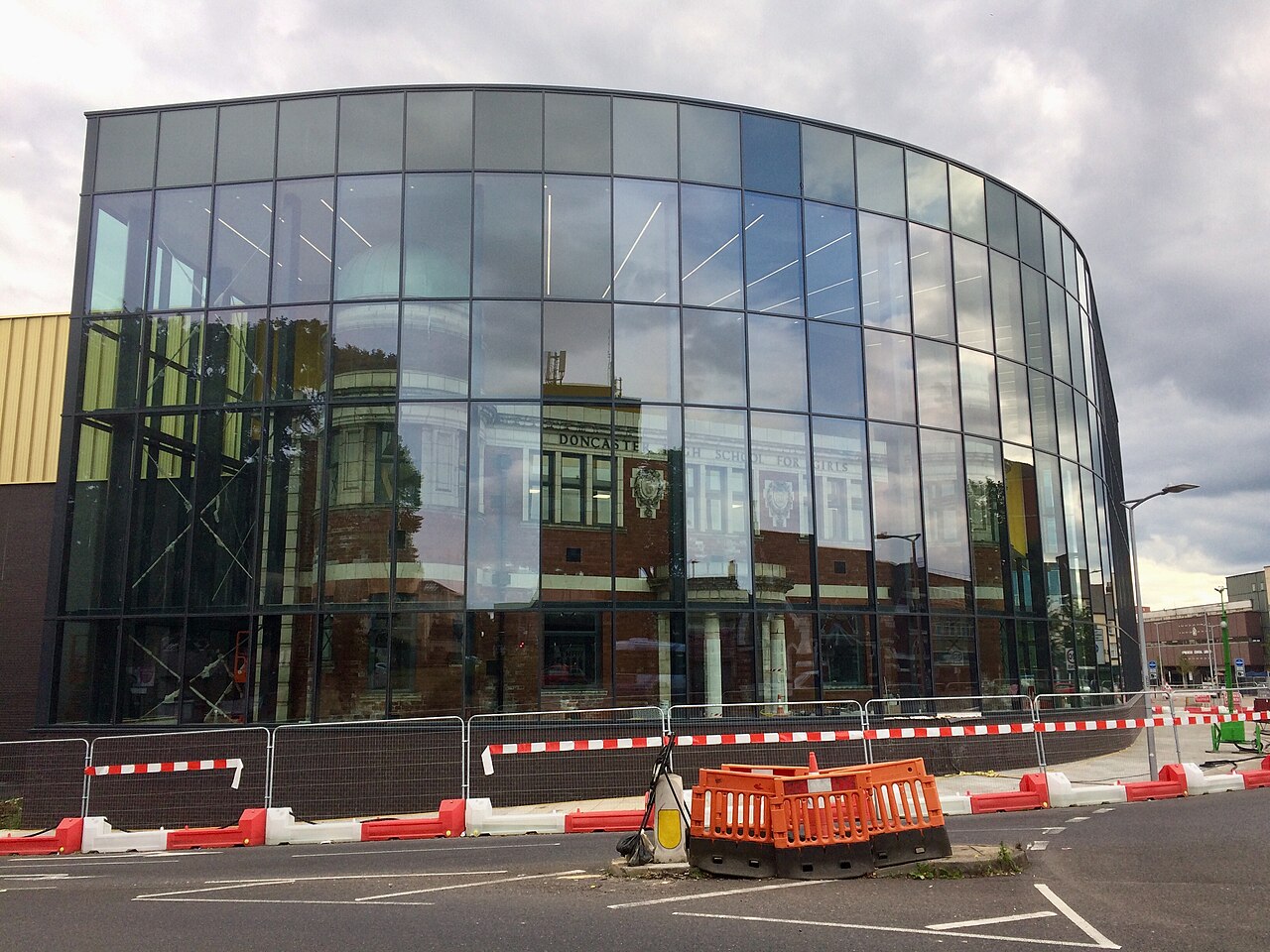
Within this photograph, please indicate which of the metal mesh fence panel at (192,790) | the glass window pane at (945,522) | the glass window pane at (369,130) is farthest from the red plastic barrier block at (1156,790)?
the glass window pane at (369,130)

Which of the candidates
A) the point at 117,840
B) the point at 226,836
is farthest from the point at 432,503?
the point at 117,840

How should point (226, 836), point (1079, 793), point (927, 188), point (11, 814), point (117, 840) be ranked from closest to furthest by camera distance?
point (226, 836) < point (117, 840) < point (1079, 793) < point (11, 814) < point (927, 188)

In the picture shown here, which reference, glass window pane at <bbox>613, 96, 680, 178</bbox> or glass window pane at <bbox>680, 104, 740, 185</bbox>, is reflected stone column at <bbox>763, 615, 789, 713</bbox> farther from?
glass window pane at <bbox>613, 96, 680, 178</bbox>

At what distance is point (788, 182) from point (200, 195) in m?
11.5

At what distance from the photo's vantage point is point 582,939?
7336 mm

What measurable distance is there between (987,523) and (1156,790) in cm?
687

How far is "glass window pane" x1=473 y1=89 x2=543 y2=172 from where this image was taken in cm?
1950

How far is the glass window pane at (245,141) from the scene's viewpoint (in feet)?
64.9

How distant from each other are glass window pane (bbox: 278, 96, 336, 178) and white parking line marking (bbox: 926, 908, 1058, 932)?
678 inches

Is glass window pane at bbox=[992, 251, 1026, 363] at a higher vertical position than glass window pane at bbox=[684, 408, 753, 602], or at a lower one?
higher

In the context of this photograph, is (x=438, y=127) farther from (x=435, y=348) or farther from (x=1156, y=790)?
(x=1156, y=790)

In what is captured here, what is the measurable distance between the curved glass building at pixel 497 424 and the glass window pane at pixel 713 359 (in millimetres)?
55

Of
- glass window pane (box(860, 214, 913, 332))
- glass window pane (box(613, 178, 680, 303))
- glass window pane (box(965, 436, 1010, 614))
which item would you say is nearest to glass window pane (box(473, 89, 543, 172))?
glass window pane (box(613, 178, 680, 303))

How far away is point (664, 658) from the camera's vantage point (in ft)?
59.7
